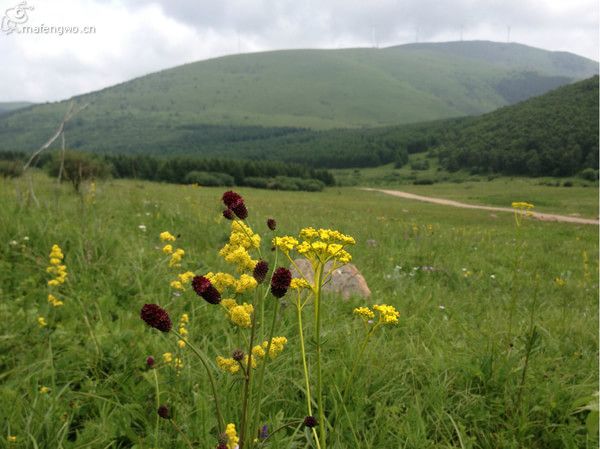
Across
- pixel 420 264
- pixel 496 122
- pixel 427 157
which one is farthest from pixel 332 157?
pixel 420 264

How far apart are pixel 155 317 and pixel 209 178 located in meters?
101

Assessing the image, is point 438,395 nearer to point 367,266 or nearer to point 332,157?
point 367,266

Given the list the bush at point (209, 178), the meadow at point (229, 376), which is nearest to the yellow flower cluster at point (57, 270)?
the meadow at point (229, 376)

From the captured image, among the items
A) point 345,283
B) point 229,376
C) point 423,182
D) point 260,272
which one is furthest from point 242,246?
point 423,182

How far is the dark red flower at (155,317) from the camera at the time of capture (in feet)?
4.48

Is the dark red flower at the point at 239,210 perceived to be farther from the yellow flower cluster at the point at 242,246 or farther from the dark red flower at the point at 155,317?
the dark red flower at the point at 155,317

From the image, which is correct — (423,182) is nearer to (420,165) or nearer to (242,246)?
(420,165)

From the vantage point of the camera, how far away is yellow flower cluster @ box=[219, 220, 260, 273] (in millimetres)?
1643

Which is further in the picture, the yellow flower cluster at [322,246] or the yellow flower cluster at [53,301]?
the yellow flower cluster at [53,301]

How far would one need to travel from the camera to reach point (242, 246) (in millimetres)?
1713

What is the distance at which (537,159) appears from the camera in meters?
120

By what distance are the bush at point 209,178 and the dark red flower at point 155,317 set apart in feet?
312

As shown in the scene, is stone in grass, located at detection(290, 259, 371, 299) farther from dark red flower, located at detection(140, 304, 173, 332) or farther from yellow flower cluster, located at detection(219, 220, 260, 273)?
dark red flower, located at detection(140, 304, 173, 332)

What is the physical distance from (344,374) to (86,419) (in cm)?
177
